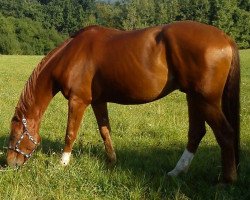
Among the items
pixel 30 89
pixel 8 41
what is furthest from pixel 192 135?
pixel 8 41

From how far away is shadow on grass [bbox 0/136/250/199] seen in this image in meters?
4.54

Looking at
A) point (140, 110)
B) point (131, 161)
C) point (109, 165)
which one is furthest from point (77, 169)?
point (140, 110)

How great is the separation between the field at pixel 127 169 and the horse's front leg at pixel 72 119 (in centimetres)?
14

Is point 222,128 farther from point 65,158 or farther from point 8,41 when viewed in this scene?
point 8,41

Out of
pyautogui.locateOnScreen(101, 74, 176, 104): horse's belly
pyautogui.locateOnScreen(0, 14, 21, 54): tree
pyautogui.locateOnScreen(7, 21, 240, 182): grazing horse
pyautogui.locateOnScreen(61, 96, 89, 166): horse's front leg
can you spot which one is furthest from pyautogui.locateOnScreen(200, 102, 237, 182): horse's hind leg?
pyautogui.locateOnScreen(0, 14, 21, 54): tree

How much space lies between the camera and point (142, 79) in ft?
16.2

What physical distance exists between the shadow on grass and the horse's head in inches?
14.4

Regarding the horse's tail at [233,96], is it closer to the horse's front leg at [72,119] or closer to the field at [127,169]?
the field at [127,169]

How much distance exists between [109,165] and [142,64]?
155cm

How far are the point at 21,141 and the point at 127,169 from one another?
1514mm

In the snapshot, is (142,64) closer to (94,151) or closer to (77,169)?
(77,169)

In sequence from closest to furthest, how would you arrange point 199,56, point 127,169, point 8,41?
point 199,56
point 127,169
point 8,41

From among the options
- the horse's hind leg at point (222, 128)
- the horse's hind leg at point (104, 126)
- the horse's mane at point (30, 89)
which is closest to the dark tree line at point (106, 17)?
the horse's hind leg at point (104, 126)

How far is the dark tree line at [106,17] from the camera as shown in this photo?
69.3m
